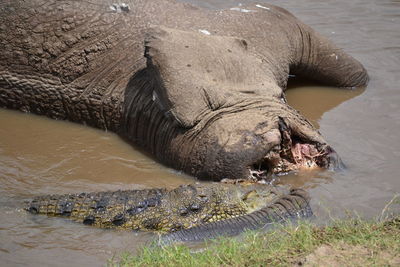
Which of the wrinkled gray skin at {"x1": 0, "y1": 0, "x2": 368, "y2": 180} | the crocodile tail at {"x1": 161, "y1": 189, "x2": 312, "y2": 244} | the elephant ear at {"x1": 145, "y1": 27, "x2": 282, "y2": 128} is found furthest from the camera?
the elephant ear at {"x1": 145, "y1": 27, "x2": 282, "y2": 128}

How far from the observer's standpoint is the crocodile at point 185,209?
498cm

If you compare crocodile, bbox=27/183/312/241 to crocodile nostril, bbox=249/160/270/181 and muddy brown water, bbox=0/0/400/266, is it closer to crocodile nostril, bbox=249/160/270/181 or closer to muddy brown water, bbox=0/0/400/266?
muddy brown water, bbox=0/0/400/266

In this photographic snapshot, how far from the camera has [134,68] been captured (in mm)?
6934

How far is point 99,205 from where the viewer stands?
5145 mm

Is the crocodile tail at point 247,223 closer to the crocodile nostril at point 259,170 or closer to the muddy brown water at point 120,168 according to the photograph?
the muddy brown water at point 120,168

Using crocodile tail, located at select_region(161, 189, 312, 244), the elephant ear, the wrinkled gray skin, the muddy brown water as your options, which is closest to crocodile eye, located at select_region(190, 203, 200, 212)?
crocodile tail, located at select_region(161, 189, 312, 244)

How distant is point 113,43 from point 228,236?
9.51 ft

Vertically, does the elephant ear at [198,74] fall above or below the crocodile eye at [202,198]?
above

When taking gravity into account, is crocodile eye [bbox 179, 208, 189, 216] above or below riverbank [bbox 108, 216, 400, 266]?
below

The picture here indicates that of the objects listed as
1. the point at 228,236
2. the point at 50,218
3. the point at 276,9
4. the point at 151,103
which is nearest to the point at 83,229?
the point at 50,218

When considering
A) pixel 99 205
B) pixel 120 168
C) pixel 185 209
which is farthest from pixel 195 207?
pixel 120 168

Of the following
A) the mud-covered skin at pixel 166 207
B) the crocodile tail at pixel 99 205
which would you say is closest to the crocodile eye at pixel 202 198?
the mud-covered skin at pixel 166 207

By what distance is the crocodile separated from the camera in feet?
16.3

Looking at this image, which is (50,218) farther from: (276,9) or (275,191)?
(276,9)
